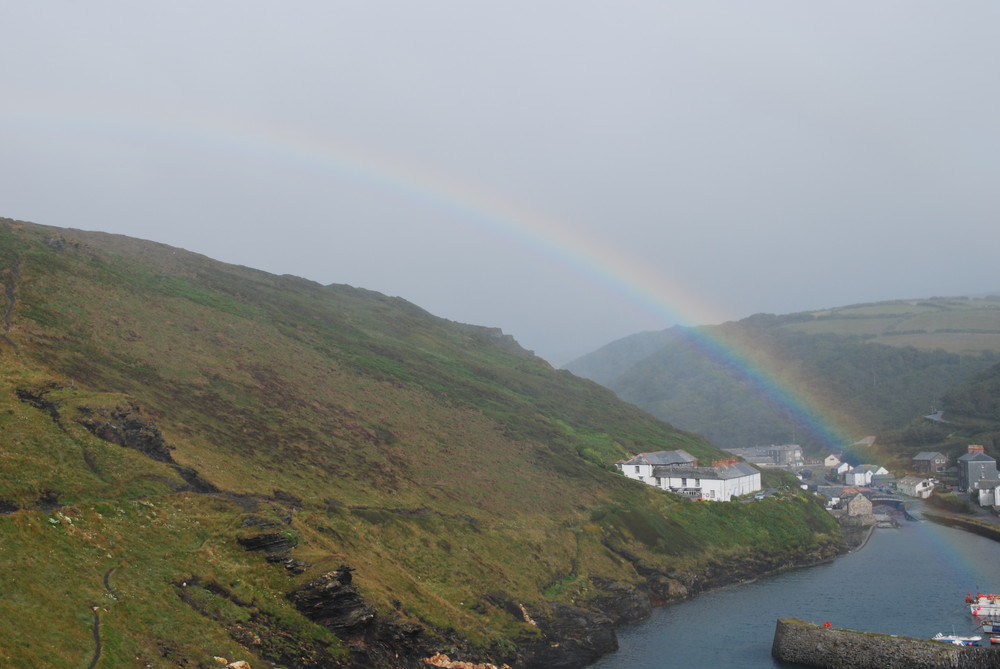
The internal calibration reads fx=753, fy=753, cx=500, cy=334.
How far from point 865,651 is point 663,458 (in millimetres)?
67637

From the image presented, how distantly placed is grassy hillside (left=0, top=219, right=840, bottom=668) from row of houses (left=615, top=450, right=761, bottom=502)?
507 cm

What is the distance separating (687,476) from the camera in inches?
4628

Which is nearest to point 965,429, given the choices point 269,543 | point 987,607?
point 987,607

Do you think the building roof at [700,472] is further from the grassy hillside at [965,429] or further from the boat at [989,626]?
the grassy hillside at [965,429]

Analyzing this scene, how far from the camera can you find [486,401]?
403 ft

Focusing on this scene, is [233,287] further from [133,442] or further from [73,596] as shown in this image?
[73,596]

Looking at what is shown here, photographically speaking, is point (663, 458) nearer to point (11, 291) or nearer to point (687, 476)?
point (687, 476)

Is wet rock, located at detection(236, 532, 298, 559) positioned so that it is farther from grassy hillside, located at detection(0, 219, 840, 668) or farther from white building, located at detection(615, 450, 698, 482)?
white building, located at detection(615, 450, 698, 482)

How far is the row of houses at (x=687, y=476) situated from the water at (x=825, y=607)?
19.1 meters

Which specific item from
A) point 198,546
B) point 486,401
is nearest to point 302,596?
point 198,546

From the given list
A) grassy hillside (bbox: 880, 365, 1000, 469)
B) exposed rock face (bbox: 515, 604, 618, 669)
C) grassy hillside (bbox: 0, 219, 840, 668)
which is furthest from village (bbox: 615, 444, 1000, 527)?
exposed rock face (bbox: 515, 604, 618, 669)

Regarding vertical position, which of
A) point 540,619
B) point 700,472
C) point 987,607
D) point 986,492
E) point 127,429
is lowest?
point 540,619

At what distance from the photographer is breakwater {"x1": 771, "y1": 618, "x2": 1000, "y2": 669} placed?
55.0 m

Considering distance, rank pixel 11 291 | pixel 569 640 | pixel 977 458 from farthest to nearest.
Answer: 1. pixel 977 458
2. pixel 11 291
3. pixel 569 640
